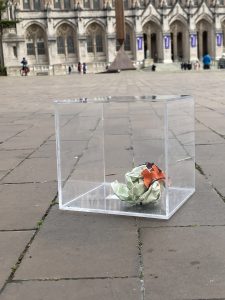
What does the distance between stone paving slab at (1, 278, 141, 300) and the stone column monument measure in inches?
1521

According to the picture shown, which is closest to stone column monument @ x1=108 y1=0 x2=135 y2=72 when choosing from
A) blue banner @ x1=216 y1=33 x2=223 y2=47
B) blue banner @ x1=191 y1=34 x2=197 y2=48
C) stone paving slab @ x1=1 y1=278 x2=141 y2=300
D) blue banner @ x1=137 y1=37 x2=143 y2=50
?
blue banner @ x1=137 y1=37 x2=143 y2=50

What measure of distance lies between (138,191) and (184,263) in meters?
0.98

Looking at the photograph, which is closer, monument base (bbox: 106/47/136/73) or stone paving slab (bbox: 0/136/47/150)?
stone paving slab (bbox: 0/136/47/150)

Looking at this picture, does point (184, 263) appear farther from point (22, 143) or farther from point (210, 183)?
point (22, 143)

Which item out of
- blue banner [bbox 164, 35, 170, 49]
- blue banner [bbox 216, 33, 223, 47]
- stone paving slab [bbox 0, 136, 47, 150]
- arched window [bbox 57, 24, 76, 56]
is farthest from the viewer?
blue banner [bbox 216, 33, 223, 47]

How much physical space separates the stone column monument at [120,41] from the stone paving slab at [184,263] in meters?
38.0

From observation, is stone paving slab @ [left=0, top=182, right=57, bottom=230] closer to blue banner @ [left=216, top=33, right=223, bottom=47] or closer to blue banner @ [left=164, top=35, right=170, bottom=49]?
blue banner @ [left=164, top=35, right=170, bottom=49]

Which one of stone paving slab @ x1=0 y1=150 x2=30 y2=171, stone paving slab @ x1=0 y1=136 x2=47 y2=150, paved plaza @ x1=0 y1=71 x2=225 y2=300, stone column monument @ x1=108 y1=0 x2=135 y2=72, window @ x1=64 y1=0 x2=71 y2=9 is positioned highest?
window @ x1=64 y1=0 x2=71 y2=9

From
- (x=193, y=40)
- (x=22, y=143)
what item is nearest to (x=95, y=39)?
(x=193, y=40)

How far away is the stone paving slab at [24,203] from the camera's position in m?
3.22

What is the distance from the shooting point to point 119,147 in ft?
13.1

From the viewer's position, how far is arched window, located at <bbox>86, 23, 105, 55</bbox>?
60938mm

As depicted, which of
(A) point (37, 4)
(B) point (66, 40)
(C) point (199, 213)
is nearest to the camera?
(C) point (199, 213)

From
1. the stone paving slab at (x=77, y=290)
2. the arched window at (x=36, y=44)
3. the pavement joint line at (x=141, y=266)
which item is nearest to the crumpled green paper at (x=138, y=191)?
the pavement joint line at (x=141, y=266)
